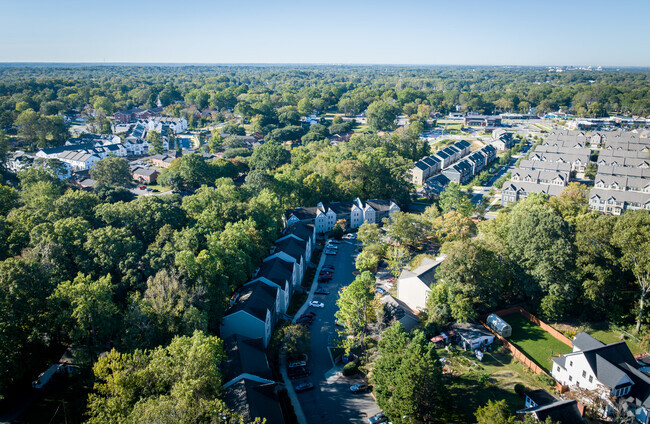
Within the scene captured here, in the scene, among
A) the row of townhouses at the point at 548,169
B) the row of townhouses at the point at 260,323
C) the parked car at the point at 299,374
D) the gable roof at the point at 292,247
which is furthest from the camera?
the row of townhouses at the point at 548,169

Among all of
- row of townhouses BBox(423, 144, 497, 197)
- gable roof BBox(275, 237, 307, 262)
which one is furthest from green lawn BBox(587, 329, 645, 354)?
row of townhouses BBox(423, 144, 497, 197)

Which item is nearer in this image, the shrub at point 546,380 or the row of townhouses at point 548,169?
the shrub at point 546,380

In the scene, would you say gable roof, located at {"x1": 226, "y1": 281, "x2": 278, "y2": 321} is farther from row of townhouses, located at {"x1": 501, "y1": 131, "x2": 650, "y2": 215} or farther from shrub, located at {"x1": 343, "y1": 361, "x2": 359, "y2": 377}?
row of townhouses, located at {"x1": 501, "y1": 131, "x2": 650, "y2": 215}

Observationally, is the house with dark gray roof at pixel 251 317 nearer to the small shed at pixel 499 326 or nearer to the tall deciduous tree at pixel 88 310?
the tall deciduous tree at pixel 88 310

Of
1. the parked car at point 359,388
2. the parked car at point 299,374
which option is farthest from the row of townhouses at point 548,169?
the parked car at point 299,374

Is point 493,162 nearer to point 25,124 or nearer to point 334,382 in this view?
point 334,382

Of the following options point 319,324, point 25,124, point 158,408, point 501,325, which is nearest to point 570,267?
point 501,325

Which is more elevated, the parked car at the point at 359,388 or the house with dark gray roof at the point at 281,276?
the house with dark gray roof at the point at 281,276
